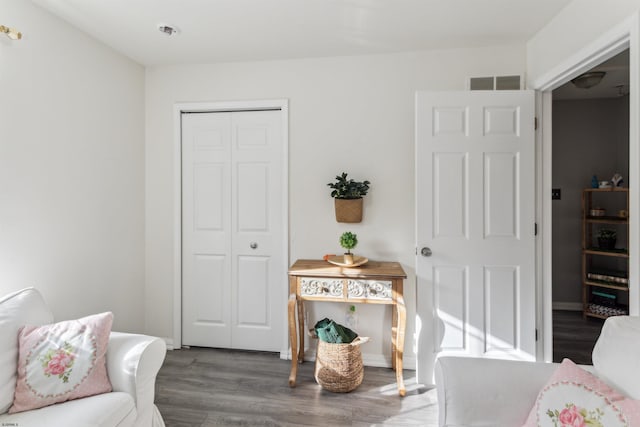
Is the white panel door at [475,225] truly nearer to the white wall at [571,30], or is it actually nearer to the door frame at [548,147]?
the door frame at [548,147]

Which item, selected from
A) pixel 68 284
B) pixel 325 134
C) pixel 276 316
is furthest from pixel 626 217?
pixel 68 284

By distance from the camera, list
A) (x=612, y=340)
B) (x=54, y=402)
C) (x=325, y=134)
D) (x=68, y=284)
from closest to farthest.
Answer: (x=612, y=340)
(x=54, y=402)
(x=68, y=284)
(x=325, y=134)

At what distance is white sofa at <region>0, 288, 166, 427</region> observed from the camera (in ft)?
4.37

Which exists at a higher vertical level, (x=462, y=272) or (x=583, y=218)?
(x=583, y=218)

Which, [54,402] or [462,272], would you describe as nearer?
[54,402]

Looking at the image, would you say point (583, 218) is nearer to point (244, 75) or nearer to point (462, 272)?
point (462, 272)

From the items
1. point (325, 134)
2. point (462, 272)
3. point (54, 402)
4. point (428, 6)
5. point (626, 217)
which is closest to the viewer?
point (54, 402)

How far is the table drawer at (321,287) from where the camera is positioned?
2348 millimetres

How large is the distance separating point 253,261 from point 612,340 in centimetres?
232

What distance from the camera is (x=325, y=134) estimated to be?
2.72 meters

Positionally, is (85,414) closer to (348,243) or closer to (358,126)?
(348,243)

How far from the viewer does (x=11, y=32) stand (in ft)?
5.80

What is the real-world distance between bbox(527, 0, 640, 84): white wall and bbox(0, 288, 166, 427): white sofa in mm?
2765

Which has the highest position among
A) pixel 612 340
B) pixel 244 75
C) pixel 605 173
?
pixel 244 75
